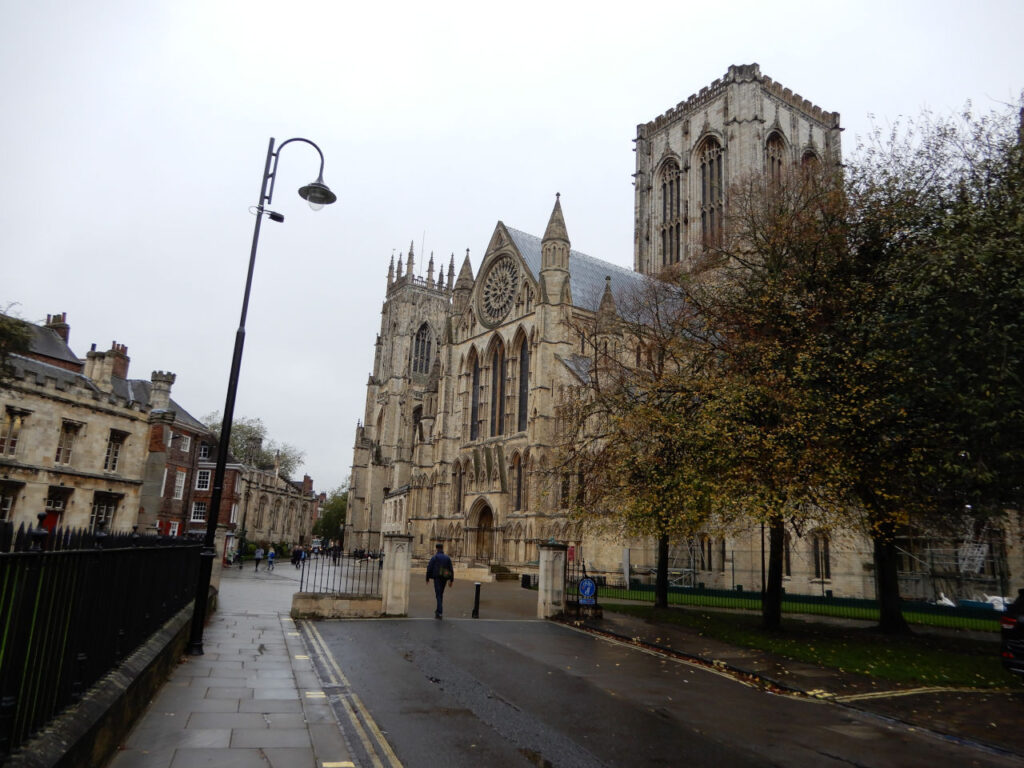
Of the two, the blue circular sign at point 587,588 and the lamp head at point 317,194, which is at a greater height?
the lamp head at point 317,194

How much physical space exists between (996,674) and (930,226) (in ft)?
30.4

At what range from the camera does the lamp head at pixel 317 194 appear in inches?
488

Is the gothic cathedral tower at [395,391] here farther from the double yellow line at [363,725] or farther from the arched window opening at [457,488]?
the double yellow line at [363,725]

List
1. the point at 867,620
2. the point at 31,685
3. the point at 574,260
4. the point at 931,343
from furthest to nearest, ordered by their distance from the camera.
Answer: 1. the point at 574,260
2. the point at 867,620
3. the point at 931,343
4. the point at 31,685

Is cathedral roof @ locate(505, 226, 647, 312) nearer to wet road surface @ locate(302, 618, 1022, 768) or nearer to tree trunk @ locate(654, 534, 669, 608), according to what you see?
tree trunk @ locate(654, 534, 669, 608)

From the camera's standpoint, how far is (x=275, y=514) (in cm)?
7769

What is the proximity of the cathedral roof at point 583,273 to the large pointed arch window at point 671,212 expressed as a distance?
7.63 meters

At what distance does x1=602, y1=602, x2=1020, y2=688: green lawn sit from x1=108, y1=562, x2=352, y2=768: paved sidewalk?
8674 mm

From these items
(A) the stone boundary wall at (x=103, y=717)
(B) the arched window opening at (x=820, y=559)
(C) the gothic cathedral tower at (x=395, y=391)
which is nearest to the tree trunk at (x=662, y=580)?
(B) the arched window opening at (x=820, y=559)

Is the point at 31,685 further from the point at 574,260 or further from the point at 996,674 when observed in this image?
the point at 574,260

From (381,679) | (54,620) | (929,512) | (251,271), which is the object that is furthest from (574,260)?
(54,620)

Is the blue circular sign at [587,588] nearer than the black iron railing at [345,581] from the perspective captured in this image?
Yes

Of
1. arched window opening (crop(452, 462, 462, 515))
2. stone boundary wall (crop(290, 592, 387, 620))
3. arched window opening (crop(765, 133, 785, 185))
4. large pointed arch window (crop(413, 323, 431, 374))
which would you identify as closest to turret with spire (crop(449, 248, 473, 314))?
arched window opening (crop(452, 462, 462, 515))

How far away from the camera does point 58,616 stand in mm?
4523
